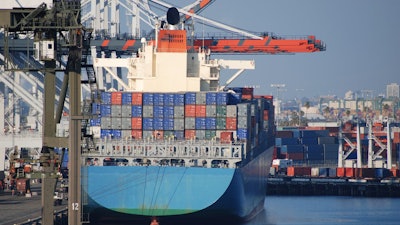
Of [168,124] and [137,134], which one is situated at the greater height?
[168,124]

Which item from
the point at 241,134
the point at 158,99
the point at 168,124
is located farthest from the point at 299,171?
the point at 168,124

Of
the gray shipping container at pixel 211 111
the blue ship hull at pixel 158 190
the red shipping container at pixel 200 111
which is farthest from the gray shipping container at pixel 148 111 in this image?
the blue ship hull at pixel 158 190

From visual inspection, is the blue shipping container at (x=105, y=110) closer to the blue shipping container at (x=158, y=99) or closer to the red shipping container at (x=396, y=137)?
the blue shipping container at (x=158, y=99)

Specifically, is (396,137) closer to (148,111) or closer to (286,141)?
(286,141)

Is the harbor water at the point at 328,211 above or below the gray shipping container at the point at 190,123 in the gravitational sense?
below

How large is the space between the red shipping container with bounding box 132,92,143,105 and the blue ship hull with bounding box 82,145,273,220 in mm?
3885

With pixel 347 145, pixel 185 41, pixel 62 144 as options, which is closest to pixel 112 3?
pixel 347 145

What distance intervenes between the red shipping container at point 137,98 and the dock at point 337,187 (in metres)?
32.1

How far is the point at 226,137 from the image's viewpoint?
56.4 meters

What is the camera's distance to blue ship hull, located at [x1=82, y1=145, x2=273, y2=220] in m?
54.2

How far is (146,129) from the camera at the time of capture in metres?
57.2

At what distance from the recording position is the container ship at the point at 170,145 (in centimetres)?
5431

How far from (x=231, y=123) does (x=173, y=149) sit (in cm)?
324

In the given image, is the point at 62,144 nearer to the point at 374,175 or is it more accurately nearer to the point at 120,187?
the point at 120,187
